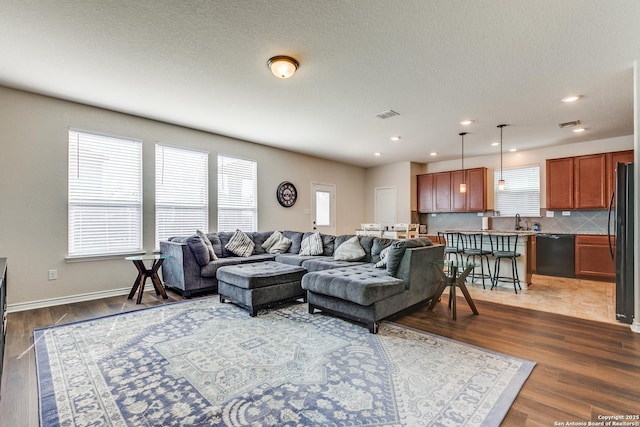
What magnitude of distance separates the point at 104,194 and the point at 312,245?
3139mm

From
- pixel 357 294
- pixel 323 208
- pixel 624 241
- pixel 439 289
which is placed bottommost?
pixel 439 289

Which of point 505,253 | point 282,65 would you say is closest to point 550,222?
point 505,253

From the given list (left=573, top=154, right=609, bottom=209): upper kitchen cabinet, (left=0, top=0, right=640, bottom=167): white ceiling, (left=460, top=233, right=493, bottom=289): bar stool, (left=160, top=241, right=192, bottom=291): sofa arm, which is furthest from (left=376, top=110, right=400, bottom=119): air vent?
(left=573, top=154, right=609, bottom=209): upper kitchen cabinet

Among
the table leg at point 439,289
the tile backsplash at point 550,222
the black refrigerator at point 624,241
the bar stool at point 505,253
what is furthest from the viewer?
the tile backsplash at point 550,222

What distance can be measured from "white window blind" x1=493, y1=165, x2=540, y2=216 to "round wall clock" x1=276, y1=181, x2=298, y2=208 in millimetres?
4750

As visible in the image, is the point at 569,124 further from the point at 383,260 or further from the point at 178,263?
the point at 178,263

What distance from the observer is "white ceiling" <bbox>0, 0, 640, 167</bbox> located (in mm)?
2277

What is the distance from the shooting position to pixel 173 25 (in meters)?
2.45

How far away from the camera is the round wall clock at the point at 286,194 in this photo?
669cm

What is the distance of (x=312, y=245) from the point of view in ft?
16.7

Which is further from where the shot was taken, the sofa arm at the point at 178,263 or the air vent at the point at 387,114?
the air vent at the point at 387,114

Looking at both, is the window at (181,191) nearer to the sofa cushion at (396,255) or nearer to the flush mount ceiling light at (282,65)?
the flush mount ceiling light at (282,65)

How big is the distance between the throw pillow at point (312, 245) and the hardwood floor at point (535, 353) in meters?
1.94

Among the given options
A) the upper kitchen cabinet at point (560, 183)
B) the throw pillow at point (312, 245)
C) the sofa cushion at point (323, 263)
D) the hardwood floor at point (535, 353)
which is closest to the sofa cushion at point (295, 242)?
the throw pillow at point (312, 245)
